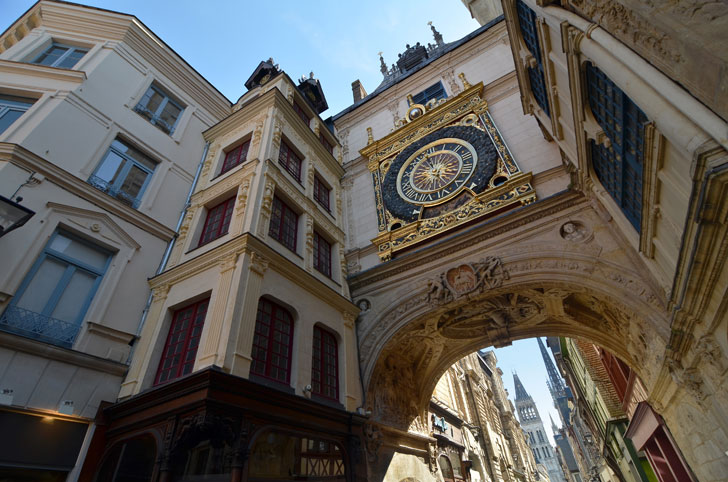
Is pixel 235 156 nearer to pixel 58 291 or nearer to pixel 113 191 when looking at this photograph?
pixel 113 191

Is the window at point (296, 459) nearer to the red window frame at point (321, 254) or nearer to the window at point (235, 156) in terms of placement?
the red window frame at point (321, 254)

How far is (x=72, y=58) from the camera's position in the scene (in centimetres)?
1019

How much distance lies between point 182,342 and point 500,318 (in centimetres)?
844

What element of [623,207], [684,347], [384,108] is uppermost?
[384,108]

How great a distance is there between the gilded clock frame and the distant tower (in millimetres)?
102539

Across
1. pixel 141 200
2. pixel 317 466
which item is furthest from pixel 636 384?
pixel 141 200

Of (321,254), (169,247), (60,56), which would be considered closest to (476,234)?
(321,254)

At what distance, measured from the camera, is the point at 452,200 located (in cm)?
1112

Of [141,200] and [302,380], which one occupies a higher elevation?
[141,200]

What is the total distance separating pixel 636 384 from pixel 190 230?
13.5m

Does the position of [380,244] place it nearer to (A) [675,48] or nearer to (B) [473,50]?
(A) [675,48]

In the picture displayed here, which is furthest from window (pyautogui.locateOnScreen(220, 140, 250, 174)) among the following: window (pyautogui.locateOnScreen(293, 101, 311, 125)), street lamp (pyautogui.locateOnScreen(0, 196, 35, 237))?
street lamp (pyautogui.locateOnScreen(0, 196, 35, 237))

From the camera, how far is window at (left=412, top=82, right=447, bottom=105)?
14836 millimetres

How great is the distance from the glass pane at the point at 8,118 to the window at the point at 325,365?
845 cm
